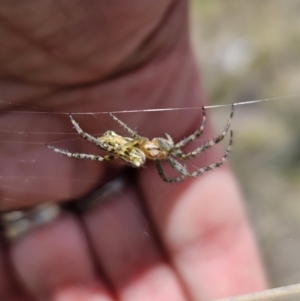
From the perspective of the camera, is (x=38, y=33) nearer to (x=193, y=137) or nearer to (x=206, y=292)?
(x=193, y=137)

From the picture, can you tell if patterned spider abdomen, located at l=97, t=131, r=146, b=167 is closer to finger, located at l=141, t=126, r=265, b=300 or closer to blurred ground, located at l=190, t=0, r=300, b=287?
finger, located at l=141, t=126, r=265, b=300

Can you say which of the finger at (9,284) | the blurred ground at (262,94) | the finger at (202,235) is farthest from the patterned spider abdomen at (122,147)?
the blurred ground at (262,94)

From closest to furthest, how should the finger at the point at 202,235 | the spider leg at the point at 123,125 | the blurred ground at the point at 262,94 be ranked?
the spider leg at the point at 123,125, the finger at the point at 202,235, the blurred ground at the point at 262,94

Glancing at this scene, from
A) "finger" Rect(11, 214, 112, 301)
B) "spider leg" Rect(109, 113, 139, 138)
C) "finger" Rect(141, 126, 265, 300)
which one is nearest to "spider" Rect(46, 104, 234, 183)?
"spider leg" Rect(109, 113, 139, 138)

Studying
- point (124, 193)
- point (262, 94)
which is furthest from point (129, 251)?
point (262, 94)

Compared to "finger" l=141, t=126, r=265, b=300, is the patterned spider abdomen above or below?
A: above

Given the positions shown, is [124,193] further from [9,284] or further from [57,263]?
[9,284]

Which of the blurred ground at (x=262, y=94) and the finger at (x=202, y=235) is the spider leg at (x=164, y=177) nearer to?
the finger at (x=202, y=235)

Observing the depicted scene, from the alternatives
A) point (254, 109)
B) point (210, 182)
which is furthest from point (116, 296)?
point (254, 109)
